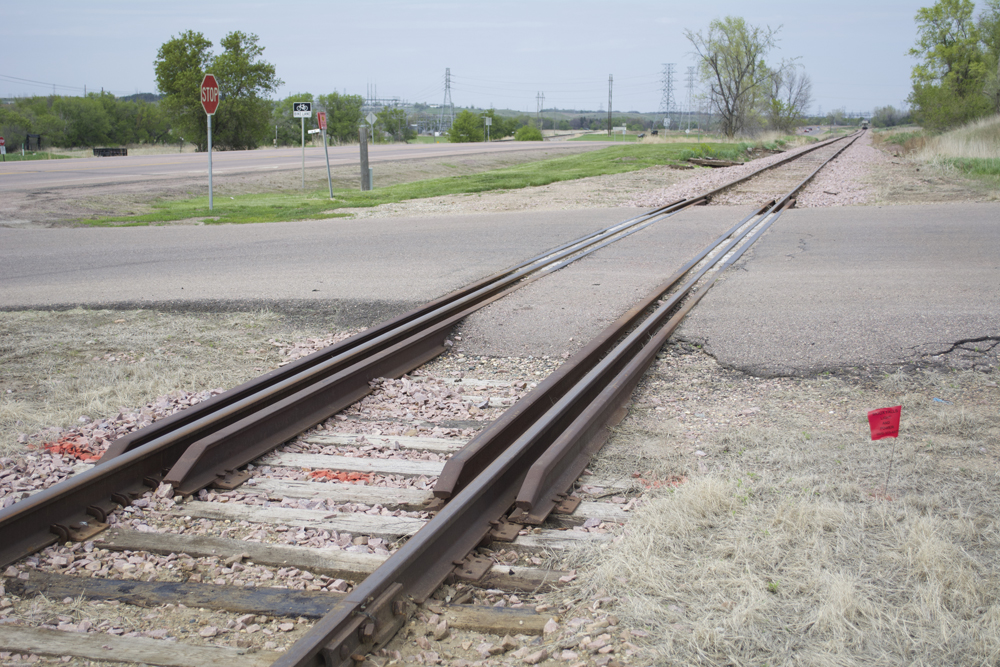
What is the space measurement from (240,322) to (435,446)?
3849mm

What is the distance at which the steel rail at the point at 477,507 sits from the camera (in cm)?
266

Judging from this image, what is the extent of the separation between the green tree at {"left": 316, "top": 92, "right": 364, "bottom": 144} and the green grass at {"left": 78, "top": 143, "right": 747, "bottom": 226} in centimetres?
8576

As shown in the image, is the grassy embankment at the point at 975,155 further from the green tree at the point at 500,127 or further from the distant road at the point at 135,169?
the green tree at the point at 500,127

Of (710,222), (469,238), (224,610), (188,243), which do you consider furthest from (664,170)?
(224,610)

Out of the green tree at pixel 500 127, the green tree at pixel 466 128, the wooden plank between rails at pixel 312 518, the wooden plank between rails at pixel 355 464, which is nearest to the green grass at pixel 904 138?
the green tree at pixel 466 128

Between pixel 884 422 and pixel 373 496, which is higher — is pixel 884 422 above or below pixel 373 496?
above

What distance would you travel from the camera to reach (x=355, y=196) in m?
21.8

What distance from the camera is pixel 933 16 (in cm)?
5969

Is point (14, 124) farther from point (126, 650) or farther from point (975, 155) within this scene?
point (126, 650)

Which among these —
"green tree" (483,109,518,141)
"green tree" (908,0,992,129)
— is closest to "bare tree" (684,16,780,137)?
"green tree" (908,0,992,129)

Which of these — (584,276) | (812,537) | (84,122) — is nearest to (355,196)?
(584,276)

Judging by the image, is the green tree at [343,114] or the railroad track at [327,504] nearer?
the railroad track at [327,504]

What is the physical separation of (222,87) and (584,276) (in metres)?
62.2

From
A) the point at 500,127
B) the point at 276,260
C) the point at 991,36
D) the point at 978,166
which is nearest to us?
the point at 276,260
